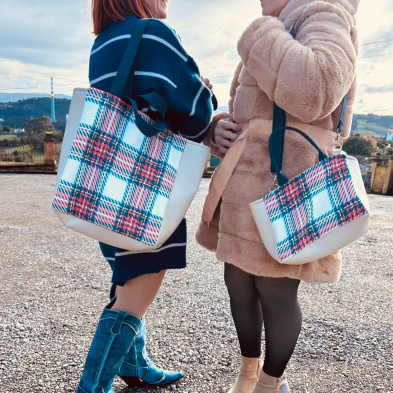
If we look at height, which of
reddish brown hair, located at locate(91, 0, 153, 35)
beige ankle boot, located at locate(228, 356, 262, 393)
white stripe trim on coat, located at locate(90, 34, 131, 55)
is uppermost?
reddish brown hair, located at locate(91, 0, 153, 35)

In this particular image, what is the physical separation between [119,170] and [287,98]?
55cm

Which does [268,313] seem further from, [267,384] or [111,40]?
[111,40]

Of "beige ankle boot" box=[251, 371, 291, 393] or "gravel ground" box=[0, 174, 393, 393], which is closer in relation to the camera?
"beige ankle boot" box=[251, 371, 291, 393]

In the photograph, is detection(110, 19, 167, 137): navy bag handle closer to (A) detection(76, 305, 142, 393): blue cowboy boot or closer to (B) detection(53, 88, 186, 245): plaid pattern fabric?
(B) detection(53, 88, 186, 245): plaid pattern fabric

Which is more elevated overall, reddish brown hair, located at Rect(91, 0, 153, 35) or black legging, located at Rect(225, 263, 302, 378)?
reddish brown hair, located at Rect(91, 0, 153, 35)

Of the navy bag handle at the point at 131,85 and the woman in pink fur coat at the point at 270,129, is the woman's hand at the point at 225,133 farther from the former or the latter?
the navy bag handle at the point at 131,85

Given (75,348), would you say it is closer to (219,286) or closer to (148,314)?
(148,314)

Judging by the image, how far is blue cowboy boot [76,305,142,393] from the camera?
151 cm

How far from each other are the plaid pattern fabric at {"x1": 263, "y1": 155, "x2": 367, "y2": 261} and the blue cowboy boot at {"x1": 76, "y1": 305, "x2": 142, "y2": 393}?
2.13 feet

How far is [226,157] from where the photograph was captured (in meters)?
1.47

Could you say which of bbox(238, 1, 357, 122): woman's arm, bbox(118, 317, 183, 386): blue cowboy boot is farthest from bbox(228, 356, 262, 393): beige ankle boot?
bbox(238, 1, 357, 122): woman's arm

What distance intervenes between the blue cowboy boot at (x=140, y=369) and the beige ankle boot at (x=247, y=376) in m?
0.38

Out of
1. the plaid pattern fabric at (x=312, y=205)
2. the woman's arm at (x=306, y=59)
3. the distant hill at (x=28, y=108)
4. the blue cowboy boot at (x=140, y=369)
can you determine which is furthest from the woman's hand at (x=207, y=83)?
the distant hill at (x=28, y=108)

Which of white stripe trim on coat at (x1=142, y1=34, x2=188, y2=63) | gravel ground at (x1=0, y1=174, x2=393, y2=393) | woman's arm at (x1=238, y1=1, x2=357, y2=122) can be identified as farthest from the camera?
gravel ground at (x1=0, y1=174, x2=393, y2=393)
